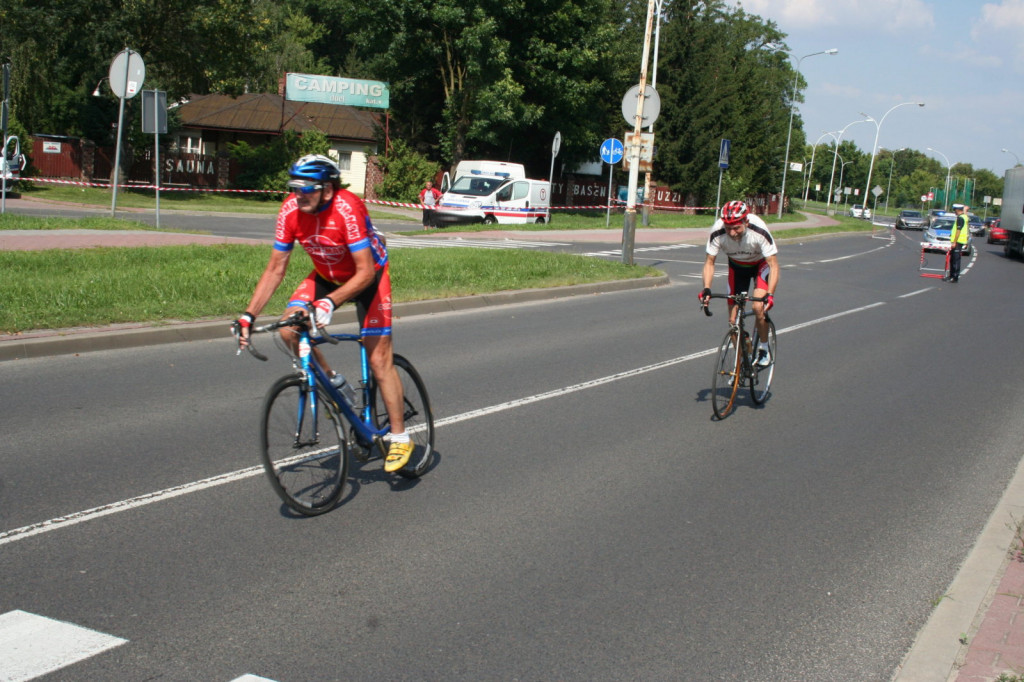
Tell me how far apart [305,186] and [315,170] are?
0.32 feet

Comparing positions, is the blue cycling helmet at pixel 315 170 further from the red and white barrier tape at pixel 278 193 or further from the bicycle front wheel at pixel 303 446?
the red and white barrier tape at pixel 278 193

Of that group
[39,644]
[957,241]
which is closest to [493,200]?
[957,241]

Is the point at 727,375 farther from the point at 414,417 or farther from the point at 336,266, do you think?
the point at 336,266

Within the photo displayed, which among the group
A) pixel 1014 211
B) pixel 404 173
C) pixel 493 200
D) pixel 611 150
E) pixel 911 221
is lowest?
pixel 493 200

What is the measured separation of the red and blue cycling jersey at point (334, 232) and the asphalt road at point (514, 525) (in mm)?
1404

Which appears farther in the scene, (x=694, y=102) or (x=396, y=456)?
(x=694, y=102)

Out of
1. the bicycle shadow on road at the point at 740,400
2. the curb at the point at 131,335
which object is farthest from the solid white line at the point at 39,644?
the bicycle shadow on road at the point at 740,400

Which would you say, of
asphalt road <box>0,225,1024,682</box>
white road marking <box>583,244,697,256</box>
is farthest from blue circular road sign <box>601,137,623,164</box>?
asphalt road <box>0,225,1024,682</box>

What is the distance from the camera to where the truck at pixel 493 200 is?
101ft

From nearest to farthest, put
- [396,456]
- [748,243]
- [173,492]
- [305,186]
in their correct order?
1. [305,186]
2. [173,492]
3. [396,456]
4. [748,243]

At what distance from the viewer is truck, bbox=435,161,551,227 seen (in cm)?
3064

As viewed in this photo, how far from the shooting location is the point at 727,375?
27.6ft

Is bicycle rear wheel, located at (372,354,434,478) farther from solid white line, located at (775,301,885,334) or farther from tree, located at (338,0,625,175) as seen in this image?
tree, located at (338,0,625,175)

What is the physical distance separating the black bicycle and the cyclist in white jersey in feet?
0.27
